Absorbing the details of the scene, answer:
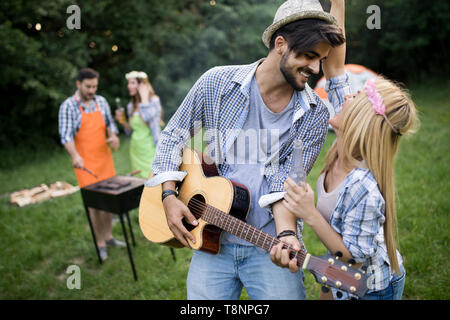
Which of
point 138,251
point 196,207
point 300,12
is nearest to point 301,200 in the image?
point 196,207

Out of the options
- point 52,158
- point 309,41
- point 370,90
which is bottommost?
point 52,158

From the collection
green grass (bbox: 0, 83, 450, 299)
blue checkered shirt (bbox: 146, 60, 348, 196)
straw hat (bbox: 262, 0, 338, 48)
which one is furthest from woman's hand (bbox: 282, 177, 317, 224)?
green grass (bbox: 0, 83, 450, 299)

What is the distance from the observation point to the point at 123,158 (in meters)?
10.2

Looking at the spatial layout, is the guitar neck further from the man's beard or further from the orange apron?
the orange apron

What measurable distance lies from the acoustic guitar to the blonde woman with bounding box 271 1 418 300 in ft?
0.27

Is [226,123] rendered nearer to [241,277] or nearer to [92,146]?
[241,277]

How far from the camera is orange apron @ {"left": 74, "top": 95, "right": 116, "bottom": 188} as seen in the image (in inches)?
185

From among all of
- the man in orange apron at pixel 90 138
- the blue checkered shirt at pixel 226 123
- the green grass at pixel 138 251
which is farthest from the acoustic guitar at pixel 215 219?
the man in orange apron at pixel 90 138

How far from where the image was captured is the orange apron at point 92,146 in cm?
470

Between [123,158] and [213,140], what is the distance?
8.46 metres

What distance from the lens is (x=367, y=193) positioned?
171 centimetres

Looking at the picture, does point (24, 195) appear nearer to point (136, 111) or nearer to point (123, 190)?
point (136, 111)

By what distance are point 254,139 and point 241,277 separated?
0.84 metres

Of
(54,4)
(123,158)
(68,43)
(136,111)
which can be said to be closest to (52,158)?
(123,158)
